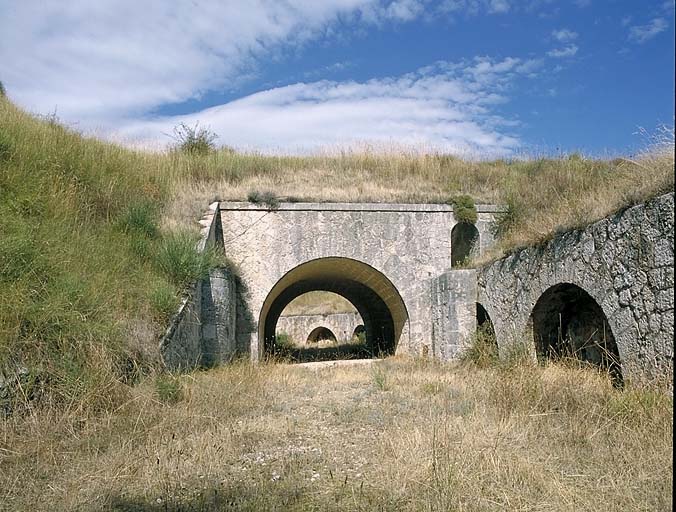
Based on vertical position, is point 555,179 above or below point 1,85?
below

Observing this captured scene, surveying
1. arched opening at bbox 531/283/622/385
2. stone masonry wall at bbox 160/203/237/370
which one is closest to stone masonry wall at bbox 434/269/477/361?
arched opening at bbox 531/283/622/385

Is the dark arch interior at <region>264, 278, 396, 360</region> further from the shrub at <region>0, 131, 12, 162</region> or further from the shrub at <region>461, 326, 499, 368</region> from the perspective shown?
the shrub at <region>0, 131, 12, 162</region>

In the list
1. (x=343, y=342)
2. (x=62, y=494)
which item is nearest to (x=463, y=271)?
(x=62, y=494)

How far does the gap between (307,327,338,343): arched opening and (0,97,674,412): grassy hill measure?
37.4 ft

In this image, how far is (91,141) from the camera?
1113 cm

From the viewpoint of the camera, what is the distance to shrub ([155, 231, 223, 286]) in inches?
308

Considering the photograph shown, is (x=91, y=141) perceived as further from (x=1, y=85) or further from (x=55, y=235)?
(x=55, y=235)

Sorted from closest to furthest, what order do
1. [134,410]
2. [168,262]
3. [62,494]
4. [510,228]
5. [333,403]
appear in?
1. [62,494]
2. [134,410]
3. [333,403]
4. [168,262]
5. [510,228]

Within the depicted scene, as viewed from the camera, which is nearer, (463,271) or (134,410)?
(134,410)

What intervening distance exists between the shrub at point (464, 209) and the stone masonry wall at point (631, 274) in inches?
138

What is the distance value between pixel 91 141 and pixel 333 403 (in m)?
7.81

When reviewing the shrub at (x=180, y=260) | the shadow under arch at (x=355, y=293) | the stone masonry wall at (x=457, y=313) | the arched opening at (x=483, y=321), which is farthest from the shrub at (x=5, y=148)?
the arched opening at (x=483, y=321)

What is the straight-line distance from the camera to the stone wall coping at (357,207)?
1121cm

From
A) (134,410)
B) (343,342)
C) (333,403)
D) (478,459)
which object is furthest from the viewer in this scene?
(343,342)
